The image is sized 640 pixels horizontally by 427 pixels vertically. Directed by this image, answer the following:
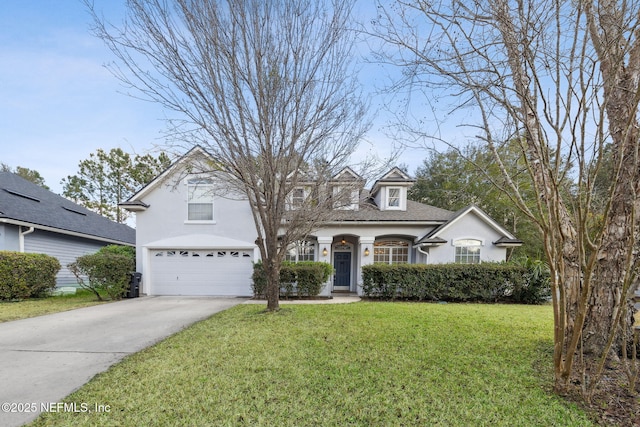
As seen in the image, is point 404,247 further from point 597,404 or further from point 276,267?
point 597,404

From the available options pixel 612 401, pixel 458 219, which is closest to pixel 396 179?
pixel 458 219

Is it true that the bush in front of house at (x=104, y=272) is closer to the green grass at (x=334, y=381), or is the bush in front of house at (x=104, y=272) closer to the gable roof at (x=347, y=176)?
the green grass at (x=334, y=381)

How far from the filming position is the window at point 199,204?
12517 millimetres

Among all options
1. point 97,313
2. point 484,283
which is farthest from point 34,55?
point 484,283

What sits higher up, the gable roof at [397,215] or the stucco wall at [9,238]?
the gable roof at [397,215]

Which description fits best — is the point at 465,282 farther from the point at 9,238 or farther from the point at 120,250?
the point at 9,238

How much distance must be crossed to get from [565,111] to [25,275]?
1543cm

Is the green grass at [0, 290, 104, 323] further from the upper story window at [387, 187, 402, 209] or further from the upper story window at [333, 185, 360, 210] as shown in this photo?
the upper story window at [387, 187, 402, 209]

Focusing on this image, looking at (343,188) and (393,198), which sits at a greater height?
(393,198)

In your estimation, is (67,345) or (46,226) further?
(46,226)

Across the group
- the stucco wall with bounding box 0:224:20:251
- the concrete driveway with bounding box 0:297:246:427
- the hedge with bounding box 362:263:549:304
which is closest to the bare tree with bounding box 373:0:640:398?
the concrete driveway with bounding box 0:297:246:427

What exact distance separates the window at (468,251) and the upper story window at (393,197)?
10.9ft

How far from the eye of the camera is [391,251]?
46.6 ft

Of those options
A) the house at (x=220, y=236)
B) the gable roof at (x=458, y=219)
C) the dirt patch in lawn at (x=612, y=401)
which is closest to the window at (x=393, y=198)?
the house at (x=220, y=236)
